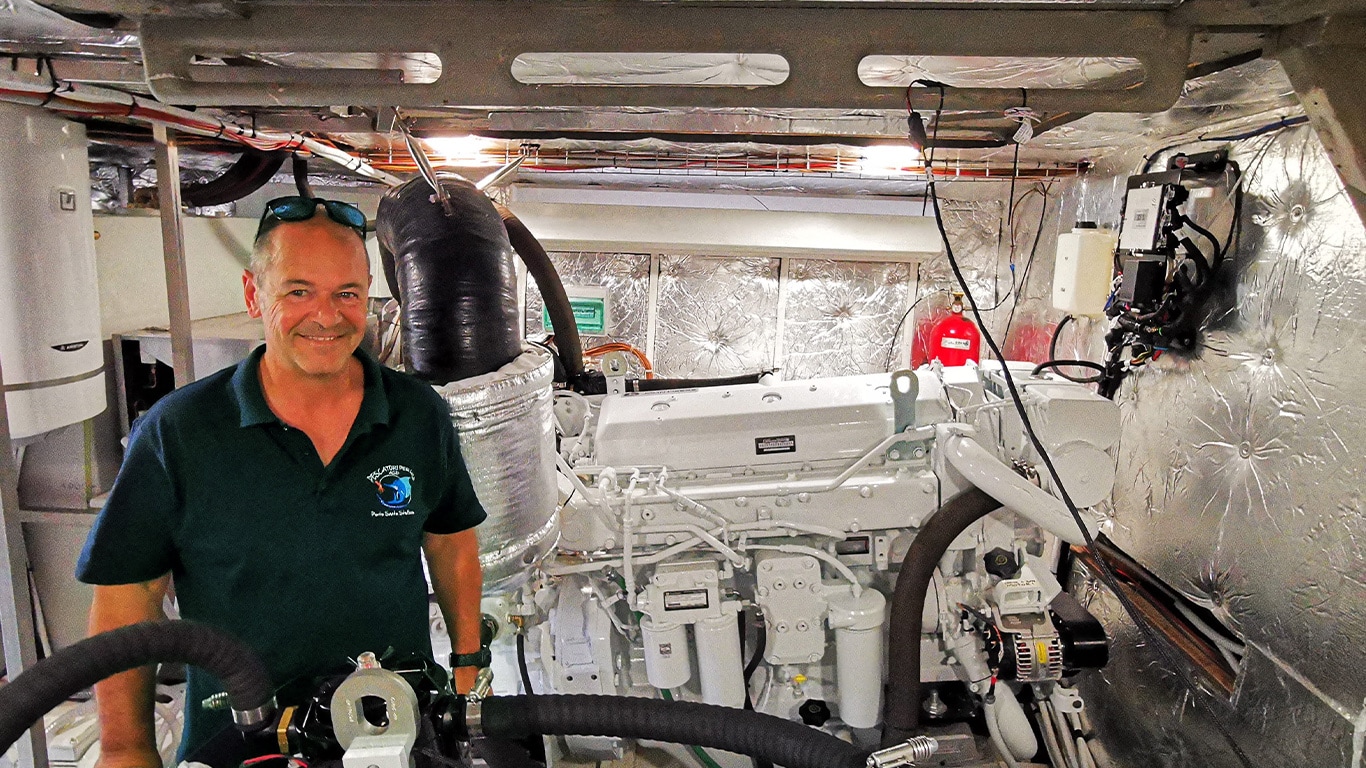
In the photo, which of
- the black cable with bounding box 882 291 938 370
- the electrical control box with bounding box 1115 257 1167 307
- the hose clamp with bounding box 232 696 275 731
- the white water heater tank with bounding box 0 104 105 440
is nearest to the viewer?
the hose clamp with bounding box 232 696 275 731

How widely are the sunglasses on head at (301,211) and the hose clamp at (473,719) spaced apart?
877mm

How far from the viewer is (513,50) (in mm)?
1283

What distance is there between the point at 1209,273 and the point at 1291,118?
483mm

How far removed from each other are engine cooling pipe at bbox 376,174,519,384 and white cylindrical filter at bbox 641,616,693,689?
0.99 m

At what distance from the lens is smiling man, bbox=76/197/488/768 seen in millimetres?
1324

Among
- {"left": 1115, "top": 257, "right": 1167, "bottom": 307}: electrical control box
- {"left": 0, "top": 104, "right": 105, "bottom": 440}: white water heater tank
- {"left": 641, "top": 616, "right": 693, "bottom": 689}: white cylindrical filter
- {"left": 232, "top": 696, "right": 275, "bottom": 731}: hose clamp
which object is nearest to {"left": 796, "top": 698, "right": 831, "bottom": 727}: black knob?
{"left": 641, "top": 616, "right": 693, "bottom": 689}: white cylindrical filter

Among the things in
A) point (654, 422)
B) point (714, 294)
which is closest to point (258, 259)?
point (654, 422)

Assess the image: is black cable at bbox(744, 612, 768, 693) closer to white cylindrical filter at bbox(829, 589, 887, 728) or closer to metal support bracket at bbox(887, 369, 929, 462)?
white cylindrical filter at bbox(829, 589, 887, 728)

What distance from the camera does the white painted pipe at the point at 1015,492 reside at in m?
2.13

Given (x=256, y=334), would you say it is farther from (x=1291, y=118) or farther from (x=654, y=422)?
(x=1291, y=118)

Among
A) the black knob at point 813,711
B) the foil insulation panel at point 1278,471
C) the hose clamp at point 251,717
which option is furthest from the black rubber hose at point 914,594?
the hose clamp at point 251,717

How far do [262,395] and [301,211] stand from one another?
0.35 meters

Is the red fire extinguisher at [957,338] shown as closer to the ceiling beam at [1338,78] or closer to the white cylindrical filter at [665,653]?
the white cylindrical filter at [665,653]

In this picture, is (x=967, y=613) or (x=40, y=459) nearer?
(x=967, y=613)
